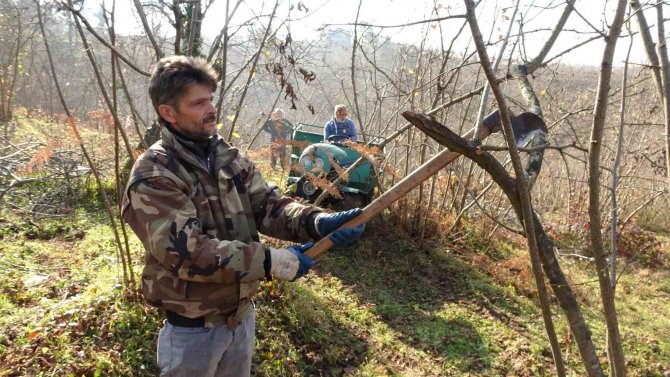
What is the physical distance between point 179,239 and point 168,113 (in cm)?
56

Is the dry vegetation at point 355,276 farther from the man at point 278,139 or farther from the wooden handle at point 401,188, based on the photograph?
the wooden handle at point 401,188

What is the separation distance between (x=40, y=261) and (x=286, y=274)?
3.55m

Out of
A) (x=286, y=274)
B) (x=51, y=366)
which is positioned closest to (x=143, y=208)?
(x=286, y=274)

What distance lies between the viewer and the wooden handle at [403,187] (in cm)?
183

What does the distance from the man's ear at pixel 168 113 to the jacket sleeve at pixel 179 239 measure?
0.31 m

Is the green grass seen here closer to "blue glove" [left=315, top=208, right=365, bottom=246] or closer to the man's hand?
"blue glove" [left=315, top=208, right=365, bottom=246]

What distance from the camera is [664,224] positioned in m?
8.70

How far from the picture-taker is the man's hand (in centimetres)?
167

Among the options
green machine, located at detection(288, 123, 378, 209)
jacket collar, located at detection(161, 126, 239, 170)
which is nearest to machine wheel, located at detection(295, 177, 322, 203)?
green machine, located at detection(288, 123, 378, 209)

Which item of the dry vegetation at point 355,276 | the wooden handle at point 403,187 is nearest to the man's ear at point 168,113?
the wooden handle at point 403,187

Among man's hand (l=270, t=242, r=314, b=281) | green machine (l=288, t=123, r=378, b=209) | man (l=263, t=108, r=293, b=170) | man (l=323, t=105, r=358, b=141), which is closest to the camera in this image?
man's hand (l=270, t=242, r=314, b=281)

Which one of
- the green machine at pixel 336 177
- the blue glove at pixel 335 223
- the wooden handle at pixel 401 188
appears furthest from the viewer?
the green machine at pixel 336 177

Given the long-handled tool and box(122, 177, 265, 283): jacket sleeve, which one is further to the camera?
the long-handled tool

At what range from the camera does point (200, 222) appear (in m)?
1.67
